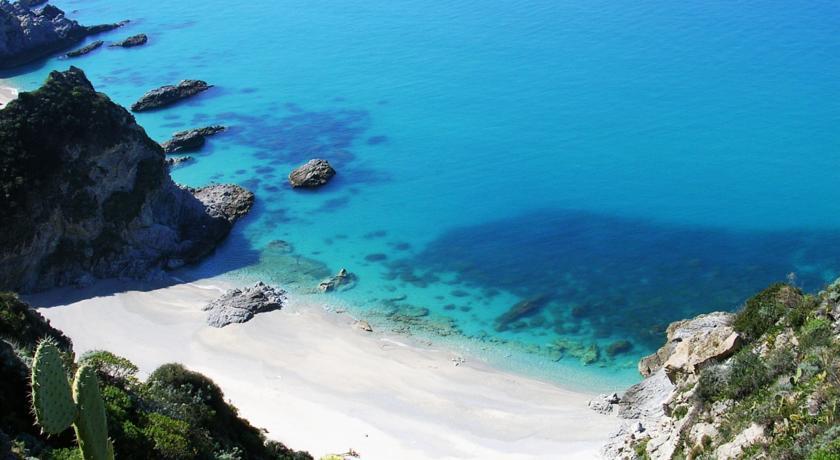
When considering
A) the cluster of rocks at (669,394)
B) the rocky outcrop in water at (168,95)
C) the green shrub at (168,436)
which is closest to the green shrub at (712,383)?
the cluster of rocks at (669,394)

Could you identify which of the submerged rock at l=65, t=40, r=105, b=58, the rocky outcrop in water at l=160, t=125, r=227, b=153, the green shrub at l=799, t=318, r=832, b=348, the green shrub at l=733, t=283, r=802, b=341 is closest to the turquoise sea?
the rocky outcrop in water at l=160, t=125, r=227, b=153

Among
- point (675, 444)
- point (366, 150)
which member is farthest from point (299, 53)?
point (675, 444)

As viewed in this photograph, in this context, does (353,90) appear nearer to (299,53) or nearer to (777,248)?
(299,53)

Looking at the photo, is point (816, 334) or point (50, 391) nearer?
point (50, 391)

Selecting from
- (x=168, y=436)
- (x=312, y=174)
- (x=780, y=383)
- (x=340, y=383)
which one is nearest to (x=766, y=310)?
(x=780, y=383)

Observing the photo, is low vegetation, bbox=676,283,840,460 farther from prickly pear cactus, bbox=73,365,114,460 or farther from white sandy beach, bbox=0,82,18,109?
white sandy beach, bbox=0,82,18,109

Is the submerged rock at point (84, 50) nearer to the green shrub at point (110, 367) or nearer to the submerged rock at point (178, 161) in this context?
the submerged rock at point (178, 161)

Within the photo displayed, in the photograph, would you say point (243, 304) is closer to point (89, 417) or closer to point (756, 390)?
point (89, 417)
